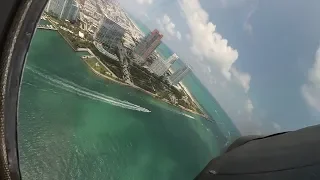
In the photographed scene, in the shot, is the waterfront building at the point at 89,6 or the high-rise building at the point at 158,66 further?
the high-rise building at the point at 158,66

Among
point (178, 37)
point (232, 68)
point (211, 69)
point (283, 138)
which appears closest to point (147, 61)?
point (178, 37)

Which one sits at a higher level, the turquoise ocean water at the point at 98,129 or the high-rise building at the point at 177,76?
the high-rise building at the point at 177,76

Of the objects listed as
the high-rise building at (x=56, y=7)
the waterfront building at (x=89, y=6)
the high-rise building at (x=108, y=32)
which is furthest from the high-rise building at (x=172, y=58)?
the high-rise building at (x=56, y=7)

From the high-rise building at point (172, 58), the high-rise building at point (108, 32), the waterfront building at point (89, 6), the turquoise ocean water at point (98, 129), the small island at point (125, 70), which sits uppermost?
the high-rise building at point (172, 58)

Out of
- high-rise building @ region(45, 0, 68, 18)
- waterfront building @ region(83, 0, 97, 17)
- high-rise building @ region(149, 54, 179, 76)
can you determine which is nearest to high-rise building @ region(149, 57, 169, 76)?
high-rise building @ region(149, 54, 179, 76)

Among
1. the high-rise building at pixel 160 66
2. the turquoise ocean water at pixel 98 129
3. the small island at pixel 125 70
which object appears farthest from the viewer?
the high-rise building at pixel 160 66

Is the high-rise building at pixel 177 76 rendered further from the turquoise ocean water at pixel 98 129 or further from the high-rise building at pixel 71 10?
the high-rise building at pixel 71 10

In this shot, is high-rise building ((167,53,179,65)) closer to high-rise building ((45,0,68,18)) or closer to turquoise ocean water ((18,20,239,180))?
turquoise ocean water ((18,20,239,180))

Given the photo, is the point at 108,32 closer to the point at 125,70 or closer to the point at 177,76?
the point at 125,70
